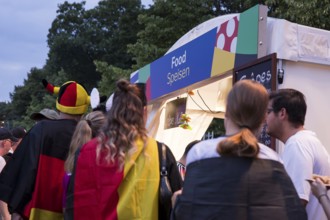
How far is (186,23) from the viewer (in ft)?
70.4

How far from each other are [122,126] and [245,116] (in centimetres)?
72

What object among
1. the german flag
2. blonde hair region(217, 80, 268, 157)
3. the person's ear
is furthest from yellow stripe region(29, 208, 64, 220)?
blonde hair region(217, 80, 268, 157)

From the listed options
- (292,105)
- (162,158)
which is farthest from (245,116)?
(292,105)

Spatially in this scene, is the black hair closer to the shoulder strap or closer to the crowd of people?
the crowd of people

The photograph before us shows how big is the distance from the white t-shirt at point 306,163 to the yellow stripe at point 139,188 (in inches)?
30.1

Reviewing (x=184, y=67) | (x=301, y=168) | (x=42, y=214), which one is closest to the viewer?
(x=301, y=168)

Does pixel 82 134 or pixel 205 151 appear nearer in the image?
pixel 205 151

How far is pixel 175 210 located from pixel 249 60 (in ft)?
9.89

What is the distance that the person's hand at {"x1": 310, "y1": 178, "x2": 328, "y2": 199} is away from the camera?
2619mm

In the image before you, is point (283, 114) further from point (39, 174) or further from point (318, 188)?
point (39, 174)

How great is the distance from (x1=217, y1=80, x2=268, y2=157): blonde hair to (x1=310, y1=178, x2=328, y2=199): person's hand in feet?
1.85

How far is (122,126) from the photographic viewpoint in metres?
2.68

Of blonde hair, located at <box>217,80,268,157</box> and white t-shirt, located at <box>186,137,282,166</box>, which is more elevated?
blonde hair, located at <box>217,80,268,157</box>

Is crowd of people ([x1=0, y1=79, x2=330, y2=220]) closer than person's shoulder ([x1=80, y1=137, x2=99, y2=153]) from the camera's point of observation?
Yes
